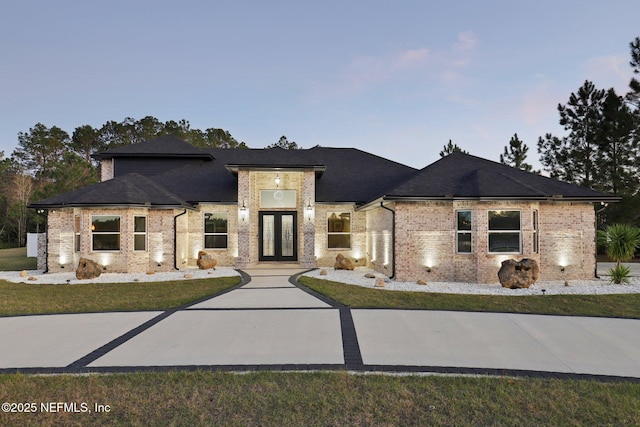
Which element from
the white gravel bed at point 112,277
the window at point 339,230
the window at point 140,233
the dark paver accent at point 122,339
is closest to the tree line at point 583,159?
the white gravel bed at point 112,277

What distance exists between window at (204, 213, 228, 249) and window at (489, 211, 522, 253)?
12.3 m

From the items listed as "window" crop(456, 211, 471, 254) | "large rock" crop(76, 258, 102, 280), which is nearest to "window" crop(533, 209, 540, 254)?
"window" crop(456, 211, 471, 254)

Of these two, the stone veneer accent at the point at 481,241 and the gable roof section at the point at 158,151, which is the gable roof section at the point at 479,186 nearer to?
the stone veneer accent at the point at 481,241

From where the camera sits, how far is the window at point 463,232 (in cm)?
1209

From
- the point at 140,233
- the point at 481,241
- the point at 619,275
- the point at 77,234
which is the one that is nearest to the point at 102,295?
the point at 140,233

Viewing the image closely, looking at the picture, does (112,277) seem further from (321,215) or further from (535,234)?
(535,234)

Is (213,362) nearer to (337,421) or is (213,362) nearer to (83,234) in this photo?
(337,421)

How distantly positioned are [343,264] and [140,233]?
941cm

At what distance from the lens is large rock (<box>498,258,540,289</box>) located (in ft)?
35.2

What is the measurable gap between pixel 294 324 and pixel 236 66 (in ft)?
66.1

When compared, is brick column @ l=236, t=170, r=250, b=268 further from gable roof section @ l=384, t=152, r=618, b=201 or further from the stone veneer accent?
the stone veneer accent

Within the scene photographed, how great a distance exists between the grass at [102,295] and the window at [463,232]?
8.47 metres

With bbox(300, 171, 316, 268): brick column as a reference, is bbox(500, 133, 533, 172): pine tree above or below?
above

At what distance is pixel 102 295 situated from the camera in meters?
9.74
